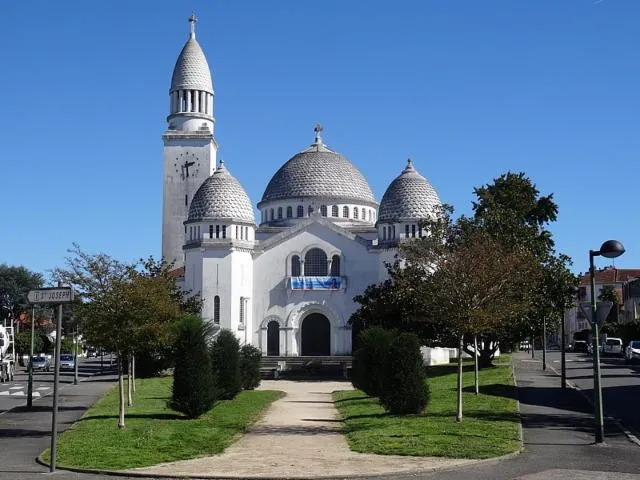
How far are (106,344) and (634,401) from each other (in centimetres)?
1730

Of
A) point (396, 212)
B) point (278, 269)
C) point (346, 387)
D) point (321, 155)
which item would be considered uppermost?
point (321, 155)

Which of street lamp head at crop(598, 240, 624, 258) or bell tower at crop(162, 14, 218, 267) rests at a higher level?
bell tower at crop(162, 14, 218, 267)

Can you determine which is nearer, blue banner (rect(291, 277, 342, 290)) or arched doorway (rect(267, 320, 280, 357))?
blue banner (rect(291, 277, 342, 290))

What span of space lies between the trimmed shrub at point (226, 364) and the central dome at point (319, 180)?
39.2m

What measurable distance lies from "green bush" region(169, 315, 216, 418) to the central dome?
4642 centimetres

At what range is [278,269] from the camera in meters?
64.1

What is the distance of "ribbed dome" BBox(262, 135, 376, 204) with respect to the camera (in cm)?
7156

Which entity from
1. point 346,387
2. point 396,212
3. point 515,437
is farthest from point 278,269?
Result: point 515,437

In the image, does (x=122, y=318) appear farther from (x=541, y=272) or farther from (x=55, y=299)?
(x=541, y=272)

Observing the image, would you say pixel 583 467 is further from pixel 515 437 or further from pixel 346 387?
pixel 346 387

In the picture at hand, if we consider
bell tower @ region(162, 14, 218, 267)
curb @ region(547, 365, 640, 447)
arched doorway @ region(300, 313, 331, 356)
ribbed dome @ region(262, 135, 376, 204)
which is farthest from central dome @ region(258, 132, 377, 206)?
curb @ region(547, 365, 640, 447)

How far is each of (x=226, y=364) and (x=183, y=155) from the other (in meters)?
41.6

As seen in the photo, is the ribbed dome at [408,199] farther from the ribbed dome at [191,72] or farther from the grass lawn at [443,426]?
the grass lawn at [443,426]

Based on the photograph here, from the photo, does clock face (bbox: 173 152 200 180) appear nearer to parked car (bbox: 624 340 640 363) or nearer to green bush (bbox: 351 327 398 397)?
parked car (bbox: 624 340 640 363)
